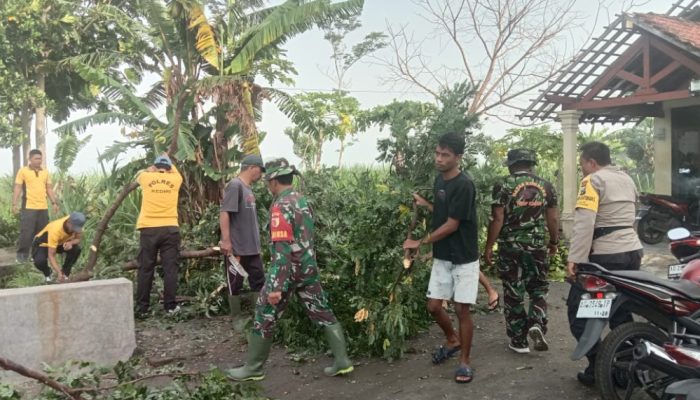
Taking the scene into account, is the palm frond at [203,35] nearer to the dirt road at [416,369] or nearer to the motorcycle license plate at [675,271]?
the dirt road at [416,369]

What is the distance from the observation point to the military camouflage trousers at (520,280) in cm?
458

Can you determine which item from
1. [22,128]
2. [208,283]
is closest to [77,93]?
[22,128]

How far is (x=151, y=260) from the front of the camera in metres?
6.02

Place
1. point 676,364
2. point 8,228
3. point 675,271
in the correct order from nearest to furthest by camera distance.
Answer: point 676,364, point 675,271, point 8,228

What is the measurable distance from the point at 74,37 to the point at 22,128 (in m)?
2.86

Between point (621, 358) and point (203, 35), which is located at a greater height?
point (203, 35)

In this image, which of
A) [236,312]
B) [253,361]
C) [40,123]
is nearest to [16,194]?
[236,312]

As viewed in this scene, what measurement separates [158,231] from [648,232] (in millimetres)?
8616

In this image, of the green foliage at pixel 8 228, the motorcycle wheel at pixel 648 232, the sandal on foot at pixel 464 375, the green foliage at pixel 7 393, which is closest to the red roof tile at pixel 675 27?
the motorcycle wheel at pixel 648 232

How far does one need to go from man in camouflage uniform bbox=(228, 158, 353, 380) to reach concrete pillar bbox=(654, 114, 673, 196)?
32.5ft

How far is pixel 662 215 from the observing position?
10.2 m

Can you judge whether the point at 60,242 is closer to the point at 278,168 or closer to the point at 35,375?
the point at 278,168

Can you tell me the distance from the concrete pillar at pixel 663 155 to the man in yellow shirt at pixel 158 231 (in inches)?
394

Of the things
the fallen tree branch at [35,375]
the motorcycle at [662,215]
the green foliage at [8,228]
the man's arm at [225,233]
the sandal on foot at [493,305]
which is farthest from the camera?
the green foliage at [8,228]
